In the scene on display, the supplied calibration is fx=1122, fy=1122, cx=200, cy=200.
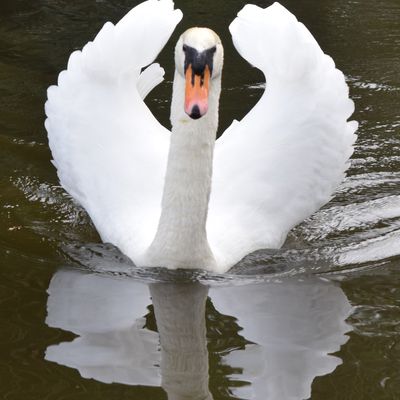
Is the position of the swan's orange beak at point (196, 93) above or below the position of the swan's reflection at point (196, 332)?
above

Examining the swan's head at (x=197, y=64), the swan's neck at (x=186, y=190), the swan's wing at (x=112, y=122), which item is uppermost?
the swan's wing at (x=112, y=122)

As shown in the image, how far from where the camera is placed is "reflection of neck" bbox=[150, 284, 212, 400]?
478cm

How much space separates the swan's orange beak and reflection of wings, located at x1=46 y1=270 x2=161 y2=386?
1076mm

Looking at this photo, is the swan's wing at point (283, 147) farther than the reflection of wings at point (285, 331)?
Yes

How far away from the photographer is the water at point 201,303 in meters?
4.82

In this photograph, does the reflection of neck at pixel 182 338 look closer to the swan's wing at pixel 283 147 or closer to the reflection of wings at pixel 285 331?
the reflection of wings at pixel 285 331

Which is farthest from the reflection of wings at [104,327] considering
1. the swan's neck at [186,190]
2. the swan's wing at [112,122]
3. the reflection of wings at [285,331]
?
the swan's wing at [112,122]

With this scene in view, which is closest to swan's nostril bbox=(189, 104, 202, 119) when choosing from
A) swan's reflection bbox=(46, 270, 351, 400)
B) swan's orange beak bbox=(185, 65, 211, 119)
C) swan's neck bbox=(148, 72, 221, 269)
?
swan's orange beak bbox=(185, 65, 211, 119)

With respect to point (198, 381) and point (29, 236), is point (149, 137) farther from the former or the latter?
point (198, 381)

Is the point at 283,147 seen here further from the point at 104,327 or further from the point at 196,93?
the point at 104,327

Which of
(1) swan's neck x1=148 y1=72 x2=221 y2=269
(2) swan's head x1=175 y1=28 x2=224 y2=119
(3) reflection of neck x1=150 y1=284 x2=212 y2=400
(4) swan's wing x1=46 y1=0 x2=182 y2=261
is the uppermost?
(4) swan's wing x1=46 y1=0 x2=182 y2=261

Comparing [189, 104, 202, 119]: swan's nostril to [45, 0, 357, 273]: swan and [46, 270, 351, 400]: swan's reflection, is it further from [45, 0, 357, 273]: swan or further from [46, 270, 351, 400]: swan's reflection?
[46, 270, 351, 400]: swan's reflection

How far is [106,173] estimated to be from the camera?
6.73 metres

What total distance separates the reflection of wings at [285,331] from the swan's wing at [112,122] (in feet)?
3.47
